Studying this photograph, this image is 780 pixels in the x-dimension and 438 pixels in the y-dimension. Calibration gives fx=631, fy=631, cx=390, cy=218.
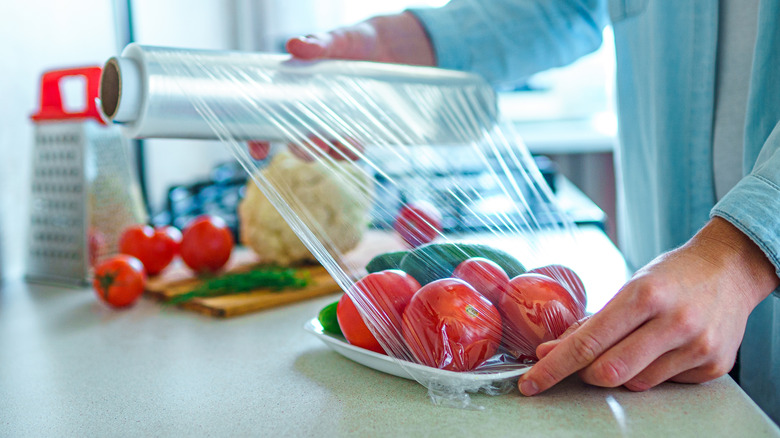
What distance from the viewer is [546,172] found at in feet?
5.02

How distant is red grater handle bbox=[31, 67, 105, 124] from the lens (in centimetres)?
98

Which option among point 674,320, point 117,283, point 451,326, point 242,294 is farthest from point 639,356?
point 117,283

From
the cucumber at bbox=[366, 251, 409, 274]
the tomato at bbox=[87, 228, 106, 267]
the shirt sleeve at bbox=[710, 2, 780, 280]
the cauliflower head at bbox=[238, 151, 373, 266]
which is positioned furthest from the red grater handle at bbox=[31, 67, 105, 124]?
the shirt sleeve at bbox=[710, 2, 780, 280]

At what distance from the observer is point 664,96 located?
766 millimetres

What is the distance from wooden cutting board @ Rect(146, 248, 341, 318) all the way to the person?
0.33 meters

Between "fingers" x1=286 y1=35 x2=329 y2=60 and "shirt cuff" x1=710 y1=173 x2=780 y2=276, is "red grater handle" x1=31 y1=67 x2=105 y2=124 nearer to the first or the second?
"fingers" x1=286 y1=35 x2=329 y2=60

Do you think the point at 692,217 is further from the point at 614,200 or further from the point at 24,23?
the point at 614,200

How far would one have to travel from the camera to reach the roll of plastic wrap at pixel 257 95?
0.55 meters

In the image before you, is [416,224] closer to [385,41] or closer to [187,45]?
[385,41]

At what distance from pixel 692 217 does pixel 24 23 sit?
1.09 m

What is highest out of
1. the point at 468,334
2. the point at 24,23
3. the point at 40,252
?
A: the point at 24,23

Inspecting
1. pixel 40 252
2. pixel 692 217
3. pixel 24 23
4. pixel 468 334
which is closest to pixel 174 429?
pixel 468 334

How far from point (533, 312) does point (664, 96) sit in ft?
1.32

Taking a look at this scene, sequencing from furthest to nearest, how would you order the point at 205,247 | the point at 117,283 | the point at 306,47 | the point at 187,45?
the point at 187,45, the point at 205,247, the point at 117,283, the point at 306,47
